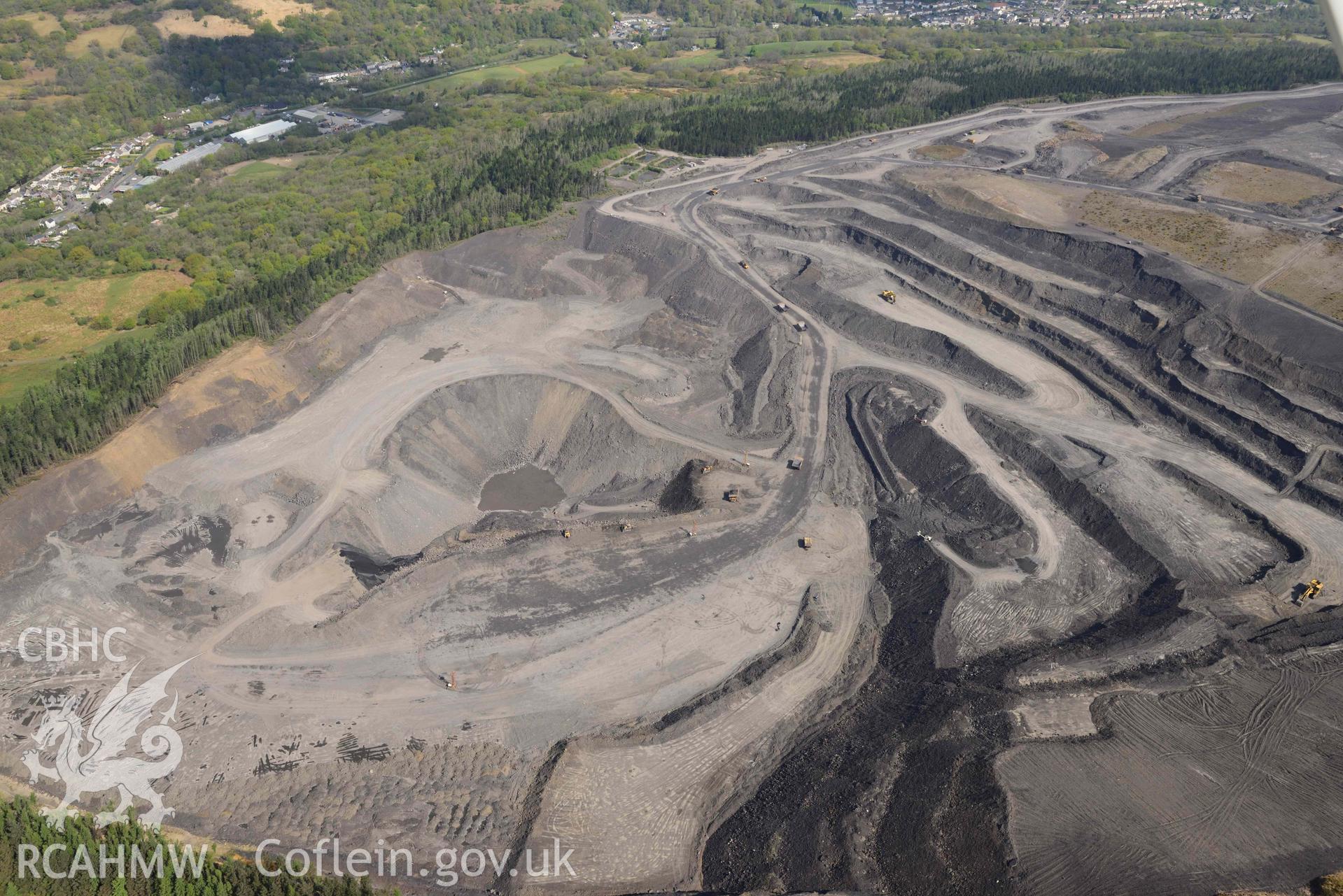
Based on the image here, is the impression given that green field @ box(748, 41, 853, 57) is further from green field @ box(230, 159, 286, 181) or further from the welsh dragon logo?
the welsh dragon logo

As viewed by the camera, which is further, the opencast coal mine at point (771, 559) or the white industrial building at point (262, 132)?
the white industrial building at point (262, 132)

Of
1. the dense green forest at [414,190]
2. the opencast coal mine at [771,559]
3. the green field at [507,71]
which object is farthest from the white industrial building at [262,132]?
the opencast coal mine at [771,559]

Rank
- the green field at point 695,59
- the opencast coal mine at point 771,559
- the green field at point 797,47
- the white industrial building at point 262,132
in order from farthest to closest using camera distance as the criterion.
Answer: the green field at point 797,47 → the green field at point 695,59 → the white industrial building at point 262,132 → the opencast coal mine at point 771,559

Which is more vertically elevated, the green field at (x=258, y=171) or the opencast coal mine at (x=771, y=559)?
the green field at (x=258, y=171)

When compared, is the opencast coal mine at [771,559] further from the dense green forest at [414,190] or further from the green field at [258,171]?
the green field at [258,171]

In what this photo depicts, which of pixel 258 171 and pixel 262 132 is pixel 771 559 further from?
pixel 262 132

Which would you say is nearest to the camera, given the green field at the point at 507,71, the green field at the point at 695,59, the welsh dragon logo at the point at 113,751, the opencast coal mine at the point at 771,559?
the opencast coal mine at the point at 771,559

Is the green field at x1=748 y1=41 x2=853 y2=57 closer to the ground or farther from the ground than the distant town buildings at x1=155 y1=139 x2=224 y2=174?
farther from the ground

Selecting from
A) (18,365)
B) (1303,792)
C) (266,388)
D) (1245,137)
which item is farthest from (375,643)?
(1245,137)

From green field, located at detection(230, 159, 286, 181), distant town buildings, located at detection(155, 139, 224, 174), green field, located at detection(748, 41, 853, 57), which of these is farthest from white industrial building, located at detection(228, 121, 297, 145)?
green field, located at detection(748, 41, 853, 57)
